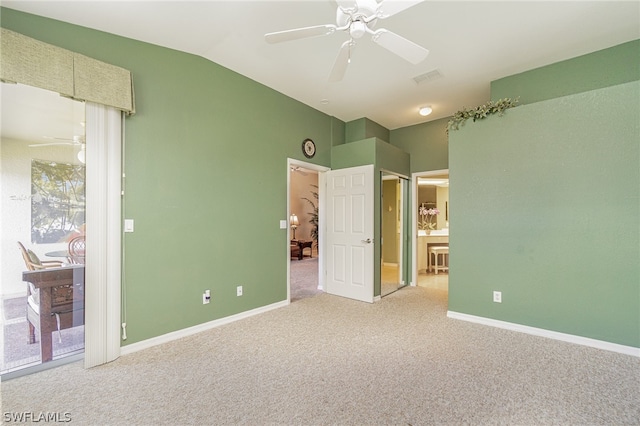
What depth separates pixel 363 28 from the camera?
1832 millimetres

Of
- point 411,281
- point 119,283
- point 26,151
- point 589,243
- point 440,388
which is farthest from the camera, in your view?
point 411,281

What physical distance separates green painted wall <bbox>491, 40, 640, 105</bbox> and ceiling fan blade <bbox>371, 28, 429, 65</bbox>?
2.24 meters

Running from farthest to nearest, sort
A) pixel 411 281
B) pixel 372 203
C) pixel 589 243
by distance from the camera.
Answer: pixel 411 281 < pixel 372 203 < pixel 589 243

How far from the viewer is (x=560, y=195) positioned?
2934mm

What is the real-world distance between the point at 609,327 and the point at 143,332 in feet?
14.9

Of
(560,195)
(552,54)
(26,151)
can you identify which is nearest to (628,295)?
(560,195)

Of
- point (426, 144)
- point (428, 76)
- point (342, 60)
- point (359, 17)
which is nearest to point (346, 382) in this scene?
point (342, 60)

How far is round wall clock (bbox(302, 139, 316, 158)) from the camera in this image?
4.34 meters

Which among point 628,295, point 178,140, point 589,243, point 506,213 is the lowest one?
point 628,295

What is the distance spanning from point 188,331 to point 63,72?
8.51 feet

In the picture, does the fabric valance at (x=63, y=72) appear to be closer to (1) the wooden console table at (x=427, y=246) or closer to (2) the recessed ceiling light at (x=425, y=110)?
(2) the recessed ceiling light at (x=425, y=110)

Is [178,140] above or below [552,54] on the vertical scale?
below

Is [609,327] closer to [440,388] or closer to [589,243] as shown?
[589,243]

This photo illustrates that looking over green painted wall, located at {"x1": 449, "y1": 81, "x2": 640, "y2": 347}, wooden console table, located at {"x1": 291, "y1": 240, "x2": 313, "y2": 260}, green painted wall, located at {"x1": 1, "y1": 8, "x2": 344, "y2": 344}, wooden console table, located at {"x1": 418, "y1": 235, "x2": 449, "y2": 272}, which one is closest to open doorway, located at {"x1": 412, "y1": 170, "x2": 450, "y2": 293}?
wooden console table, located at {"x1": 418, "y1": 235, "x2": 449, "y2": 272}
